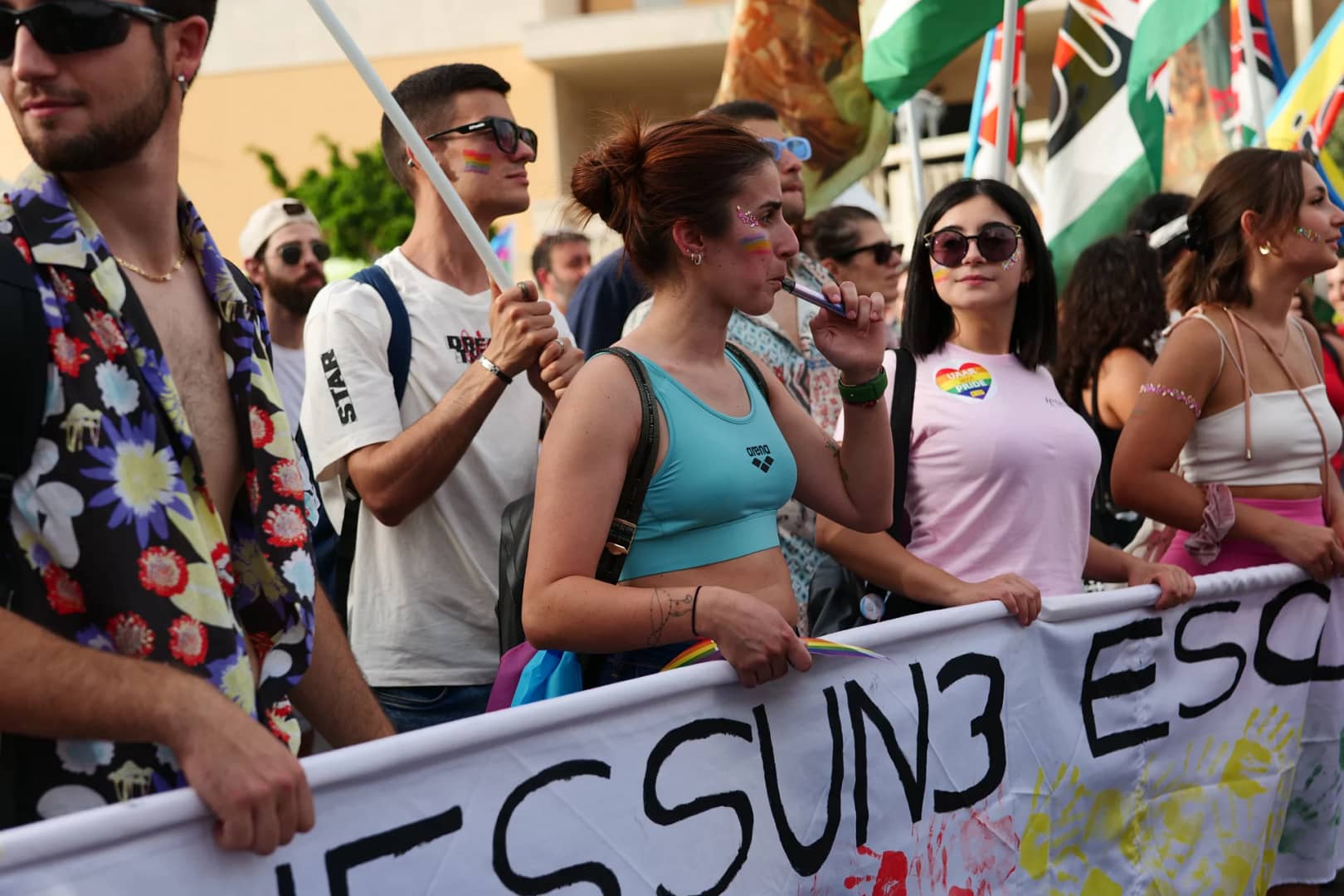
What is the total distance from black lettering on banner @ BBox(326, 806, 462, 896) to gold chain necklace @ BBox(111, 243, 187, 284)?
29.3 inches

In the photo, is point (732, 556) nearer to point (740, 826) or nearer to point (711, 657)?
point (711, 657)

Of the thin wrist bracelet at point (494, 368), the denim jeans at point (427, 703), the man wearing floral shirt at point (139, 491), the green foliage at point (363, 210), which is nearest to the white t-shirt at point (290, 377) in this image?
the denim jeans at point (427, 703)

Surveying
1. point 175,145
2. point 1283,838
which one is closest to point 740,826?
point 175,145

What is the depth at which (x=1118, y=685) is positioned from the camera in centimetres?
328

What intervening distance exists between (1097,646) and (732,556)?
3.56ft

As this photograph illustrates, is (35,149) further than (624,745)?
No

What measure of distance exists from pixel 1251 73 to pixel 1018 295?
3.23 m

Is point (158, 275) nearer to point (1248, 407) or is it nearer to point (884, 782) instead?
point (884, 782)

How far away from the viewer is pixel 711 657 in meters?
2.46

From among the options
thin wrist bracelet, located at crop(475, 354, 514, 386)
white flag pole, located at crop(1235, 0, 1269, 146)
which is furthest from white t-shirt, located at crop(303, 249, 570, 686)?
white flag pole, located at crop(1235, 0, 1269, 146)

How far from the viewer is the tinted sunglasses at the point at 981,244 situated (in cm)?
352

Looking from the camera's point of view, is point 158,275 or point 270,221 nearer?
point 158,275

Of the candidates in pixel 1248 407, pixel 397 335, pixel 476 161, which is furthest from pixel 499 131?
pixel 1248 407

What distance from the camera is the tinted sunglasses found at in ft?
11.5
